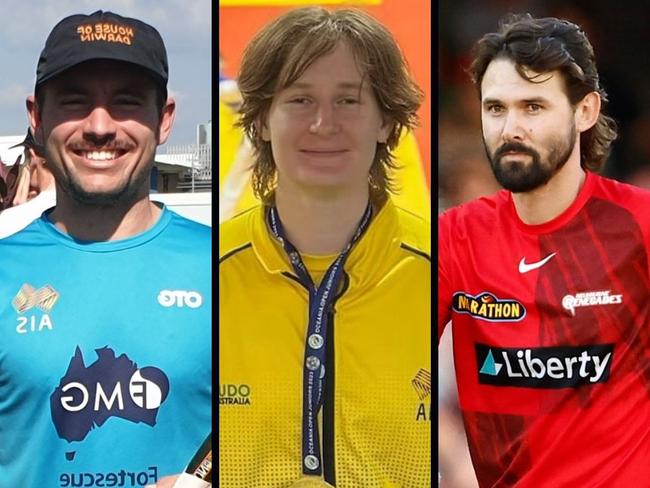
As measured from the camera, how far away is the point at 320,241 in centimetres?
361

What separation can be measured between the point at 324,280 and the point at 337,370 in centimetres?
39

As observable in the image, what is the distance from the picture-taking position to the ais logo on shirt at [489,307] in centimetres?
352

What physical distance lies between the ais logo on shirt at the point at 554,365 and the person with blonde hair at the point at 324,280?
0.35 meters

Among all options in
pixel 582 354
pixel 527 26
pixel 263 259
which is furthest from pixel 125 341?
pixel 527 26

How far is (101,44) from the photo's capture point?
3529 mm

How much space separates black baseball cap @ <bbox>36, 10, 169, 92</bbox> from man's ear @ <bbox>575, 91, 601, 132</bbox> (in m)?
1.78

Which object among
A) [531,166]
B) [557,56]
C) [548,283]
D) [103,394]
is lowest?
[103,394]

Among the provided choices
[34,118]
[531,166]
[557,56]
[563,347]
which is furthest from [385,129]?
[34,118]

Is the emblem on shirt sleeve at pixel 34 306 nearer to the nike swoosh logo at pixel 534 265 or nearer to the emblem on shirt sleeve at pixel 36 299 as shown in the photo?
the emblem on shirt sleeve at pixel 36 299

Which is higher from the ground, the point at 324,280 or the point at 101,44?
the point at 101,44

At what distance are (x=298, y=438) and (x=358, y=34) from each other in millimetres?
1739

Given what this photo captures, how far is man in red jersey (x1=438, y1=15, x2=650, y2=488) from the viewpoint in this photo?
11.4ft

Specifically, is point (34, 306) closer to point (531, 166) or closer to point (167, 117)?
point (167, 117)

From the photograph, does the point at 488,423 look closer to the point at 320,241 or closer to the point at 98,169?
the point at 320,241
